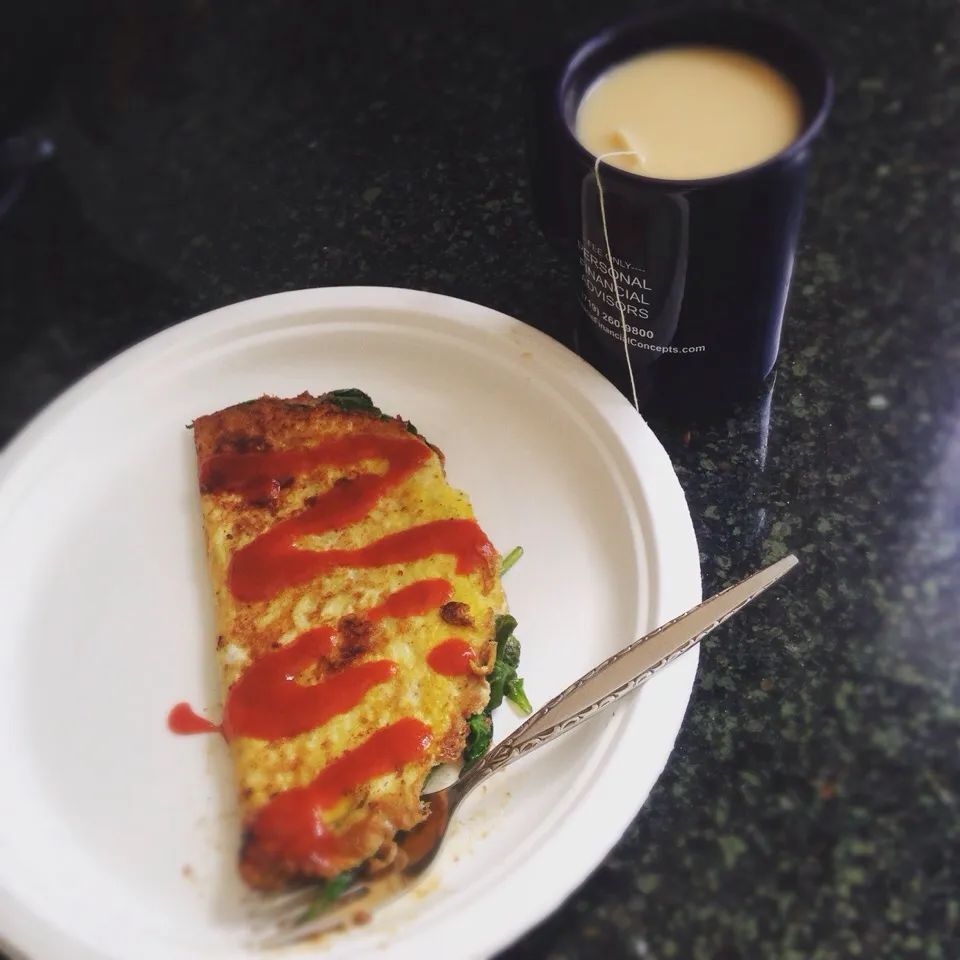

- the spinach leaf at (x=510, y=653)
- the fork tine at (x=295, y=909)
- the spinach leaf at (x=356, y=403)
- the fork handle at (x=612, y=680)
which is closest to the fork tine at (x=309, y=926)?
the fork tine at (x=295, y=909)

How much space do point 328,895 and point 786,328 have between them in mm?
977

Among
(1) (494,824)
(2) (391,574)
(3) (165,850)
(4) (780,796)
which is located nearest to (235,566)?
(2) (391,574)

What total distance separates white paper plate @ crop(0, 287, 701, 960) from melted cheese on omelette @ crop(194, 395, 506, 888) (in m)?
0.06

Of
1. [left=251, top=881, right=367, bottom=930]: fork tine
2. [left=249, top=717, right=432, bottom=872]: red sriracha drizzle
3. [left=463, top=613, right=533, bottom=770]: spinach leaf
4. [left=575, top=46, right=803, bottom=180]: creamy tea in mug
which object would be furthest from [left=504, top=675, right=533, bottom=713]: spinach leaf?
[left=575, top=46, right=803, bottom=180]: creamy tea in mug

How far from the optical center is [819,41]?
1814mm

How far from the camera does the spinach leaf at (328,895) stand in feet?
3.04

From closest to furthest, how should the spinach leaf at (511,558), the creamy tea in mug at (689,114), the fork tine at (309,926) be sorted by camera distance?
the fork tine at (309,926), the creamy tea in mug at (689,114), the spinach leaf at (511,558)

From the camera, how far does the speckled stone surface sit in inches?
37.7

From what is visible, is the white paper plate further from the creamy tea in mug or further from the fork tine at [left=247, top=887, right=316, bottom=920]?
the creamy tea in mug

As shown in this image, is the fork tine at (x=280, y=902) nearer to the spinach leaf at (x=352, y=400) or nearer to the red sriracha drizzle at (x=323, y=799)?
the red sriracha drizzle at (x=323, y=799)

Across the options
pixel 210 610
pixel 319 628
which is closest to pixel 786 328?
pixel 319 628

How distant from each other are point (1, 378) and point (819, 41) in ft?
5.32

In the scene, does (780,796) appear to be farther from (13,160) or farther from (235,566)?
(13,160)

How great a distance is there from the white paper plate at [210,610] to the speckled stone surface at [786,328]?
9 cm
